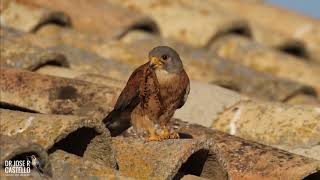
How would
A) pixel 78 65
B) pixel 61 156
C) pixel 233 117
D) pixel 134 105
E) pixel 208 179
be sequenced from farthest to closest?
pixel 78 65 < pixel 233 117 < pixel 134 105 < pixel 208 179 < pixel 61 156

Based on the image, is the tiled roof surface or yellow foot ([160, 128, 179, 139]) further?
yellow foot ([160, 128, 179, 139])

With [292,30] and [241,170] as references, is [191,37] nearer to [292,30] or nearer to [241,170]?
[292,30]

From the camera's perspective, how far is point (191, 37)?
9.82m

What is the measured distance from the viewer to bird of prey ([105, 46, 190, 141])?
5.89m

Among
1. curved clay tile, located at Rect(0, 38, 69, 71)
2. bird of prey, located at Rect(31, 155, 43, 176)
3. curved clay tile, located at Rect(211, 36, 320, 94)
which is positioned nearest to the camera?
bird of prey, located at Rect(31, 155, 43, 176)

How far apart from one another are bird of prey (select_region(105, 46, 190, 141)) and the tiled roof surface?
0.35ft

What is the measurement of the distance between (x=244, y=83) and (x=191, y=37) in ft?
5.15

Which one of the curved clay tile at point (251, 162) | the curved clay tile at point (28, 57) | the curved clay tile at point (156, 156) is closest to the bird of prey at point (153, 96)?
the curved clay tile at point (251, 162)

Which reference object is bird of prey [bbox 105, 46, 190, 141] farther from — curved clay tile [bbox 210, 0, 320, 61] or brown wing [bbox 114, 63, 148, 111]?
curved clay tile [bbox 210, 0, 320, 61]

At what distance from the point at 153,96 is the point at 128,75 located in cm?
158

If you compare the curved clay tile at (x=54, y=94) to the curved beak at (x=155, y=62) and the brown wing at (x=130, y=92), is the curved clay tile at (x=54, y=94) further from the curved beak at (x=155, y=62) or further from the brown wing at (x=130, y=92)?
the curved beak at (x=155, y=62)

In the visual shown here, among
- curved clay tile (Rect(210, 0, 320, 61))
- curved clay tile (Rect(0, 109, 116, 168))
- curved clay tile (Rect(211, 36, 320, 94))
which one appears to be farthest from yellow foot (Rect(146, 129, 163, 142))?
curved clay tile (Rect(210, 0, 320, 61))

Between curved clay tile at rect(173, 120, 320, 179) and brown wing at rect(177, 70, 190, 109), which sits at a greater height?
brown wing at rect(177, 70, 190, 109)

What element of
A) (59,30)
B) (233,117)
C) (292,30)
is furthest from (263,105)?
(292,30)
